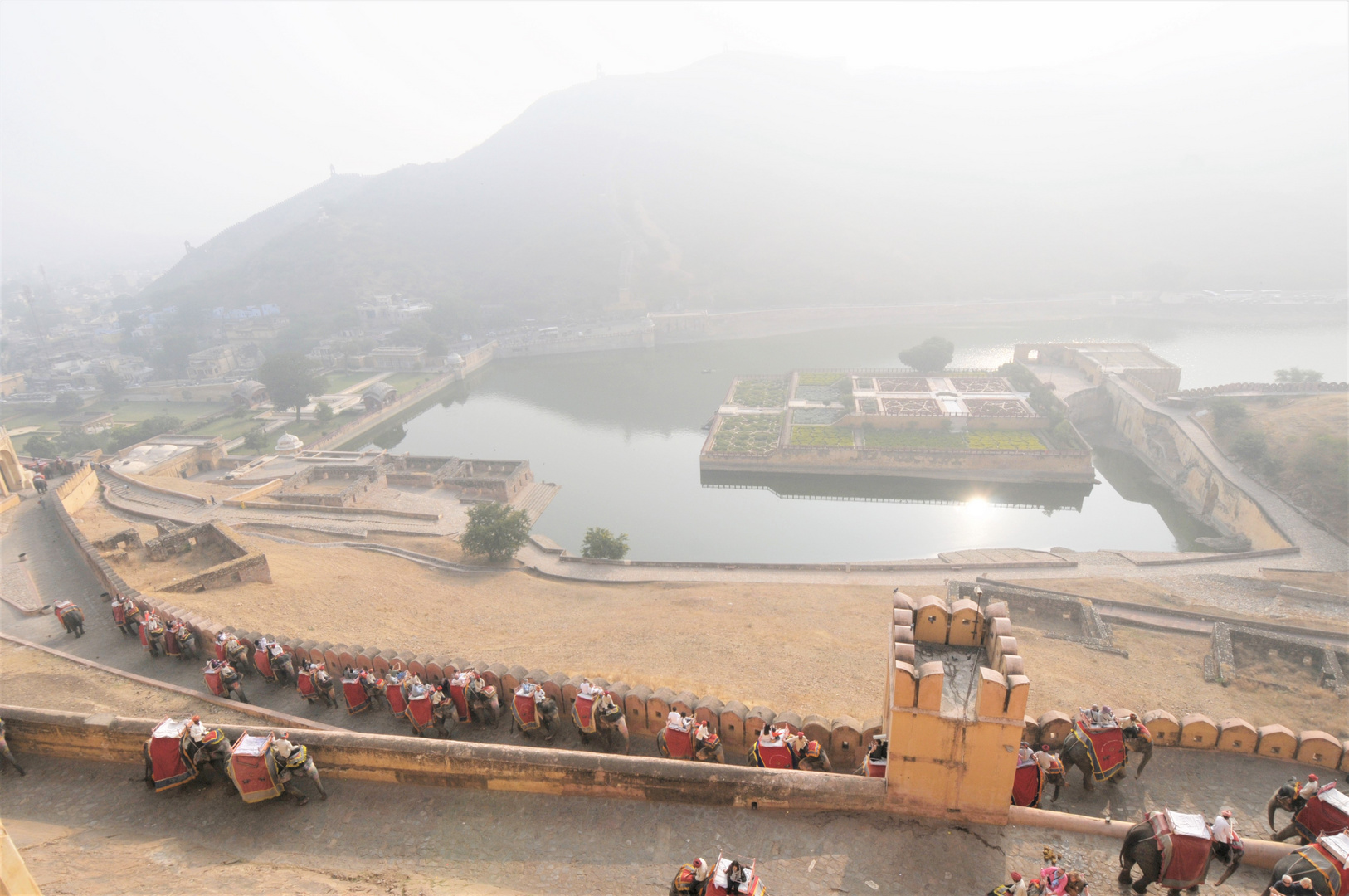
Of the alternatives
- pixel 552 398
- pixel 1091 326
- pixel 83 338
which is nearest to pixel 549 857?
pixel 552 398

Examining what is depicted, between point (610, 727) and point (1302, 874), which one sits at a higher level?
point (1302, 874)

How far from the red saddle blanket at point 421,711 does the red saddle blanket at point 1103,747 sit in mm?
8232

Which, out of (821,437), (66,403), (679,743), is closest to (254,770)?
(679,743)

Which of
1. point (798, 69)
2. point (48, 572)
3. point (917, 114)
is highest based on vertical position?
point (798, 69)

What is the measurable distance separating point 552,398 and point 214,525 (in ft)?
127

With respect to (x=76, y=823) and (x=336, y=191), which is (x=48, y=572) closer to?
(x=76, y=823)

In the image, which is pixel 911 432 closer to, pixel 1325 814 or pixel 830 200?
pixel 1325 814

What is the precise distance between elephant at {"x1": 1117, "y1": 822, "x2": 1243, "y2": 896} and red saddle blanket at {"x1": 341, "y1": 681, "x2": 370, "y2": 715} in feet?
32.2

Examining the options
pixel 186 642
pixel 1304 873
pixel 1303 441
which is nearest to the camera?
pixel 1304 873

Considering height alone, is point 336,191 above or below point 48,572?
above

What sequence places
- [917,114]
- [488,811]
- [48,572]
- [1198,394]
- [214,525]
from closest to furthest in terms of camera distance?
1. [488,811]
2. [48,572]
3. [214,525]
4. [1198,394]
5. [917,114]

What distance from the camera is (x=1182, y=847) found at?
5.62 m

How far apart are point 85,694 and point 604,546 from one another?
16.7 metres

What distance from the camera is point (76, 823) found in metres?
7.40
